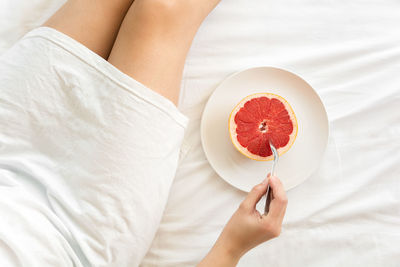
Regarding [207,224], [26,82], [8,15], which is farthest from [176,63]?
[8,15]

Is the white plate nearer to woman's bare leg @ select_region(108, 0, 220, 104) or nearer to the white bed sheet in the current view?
the white bed sheet

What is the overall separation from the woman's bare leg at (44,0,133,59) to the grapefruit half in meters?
0.36

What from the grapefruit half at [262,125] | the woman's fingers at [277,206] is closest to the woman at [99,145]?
the woman's fingers at [277,206]

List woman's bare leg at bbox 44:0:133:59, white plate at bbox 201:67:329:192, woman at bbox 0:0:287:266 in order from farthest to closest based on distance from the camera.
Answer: white plate at bbox 201:67:329:192
woman's bare leg at bbox 44:0:133:59
woman at bbox 0:0:287:266

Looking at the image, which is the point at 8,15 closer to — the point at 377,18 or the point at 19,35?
the point at 19,35

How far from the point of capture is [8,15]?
0.95 metres

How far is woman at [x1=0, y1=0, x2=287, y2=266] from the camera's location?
26.7 inches

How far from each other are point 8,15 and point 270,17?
0.74 m

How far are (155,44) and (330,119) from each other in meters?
Result: 0.51

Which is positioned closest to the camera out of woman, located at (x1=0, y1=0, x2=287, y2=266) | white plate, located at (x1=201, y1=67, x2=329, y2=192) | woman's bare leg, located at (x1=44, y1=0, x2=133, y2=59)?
woman, located at (x1=0, y1=0, x2=287, y2=266)

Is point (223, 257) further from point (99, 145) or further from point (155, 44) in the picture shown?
point (155, 44)

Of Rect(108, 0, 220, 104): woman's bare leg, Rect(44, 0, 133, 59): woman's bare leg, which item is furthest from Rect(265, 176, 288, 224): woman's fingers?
Rect(44, 0, 133, 59): woman's bare leg

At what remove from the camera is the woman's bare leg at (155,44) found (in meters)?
0.73

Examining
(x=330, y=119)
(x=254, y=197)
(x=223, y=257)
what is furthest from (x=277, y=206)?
(x=330, y=119)
